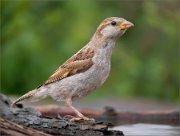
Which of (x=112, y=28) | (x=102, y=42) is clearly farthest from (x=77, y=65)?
(x=112, y=28)

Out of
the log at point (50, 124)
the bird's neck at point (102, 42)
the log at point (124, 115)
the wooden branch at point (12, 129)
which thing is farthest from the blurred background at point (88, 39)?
the wooden branch at point (12, 129)

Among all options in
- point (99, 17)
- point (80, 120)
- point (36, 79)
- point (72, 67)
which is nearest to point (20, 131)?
point (80, 120)

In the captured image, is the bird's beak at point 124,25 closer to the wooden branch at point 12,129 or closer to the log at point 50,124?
the log at point 50,124

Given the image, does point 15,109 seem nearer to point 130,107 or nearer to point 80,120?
point 80,120

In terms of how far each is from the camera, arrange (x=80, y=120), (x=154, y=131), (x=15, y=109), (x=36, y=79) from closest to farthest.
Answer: (x=15, y=109) < (x=80, y=120) < (x=154, y=131) < (x=36, y=79)

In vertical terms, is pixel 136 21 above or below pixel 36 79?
above

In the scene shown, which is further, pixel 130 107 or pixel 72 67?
pixel 130 107

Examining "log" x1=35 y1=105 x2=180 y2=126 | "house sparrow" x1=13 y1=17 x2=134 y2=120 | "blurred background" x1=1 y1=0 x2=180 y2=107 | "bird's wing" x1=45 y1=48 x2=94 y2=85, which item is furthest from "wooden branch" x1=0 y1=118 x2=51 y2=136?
"blurred background" x1=1 y1=0 x2=180 y2=107
